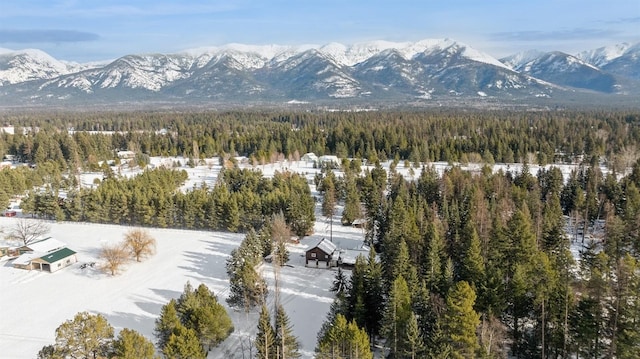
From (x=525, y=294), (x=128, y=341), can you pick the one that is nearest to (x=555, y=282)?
(x=525, y=294)

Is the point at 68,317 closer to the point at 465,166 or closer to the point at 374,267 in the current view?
the point at 374,267

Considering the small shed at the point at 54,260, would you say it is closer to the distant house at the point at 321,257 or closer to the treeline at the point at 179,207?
the treeline at the point at 179,207

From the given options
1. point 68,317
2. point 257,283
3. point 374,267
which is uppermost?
point 374,267

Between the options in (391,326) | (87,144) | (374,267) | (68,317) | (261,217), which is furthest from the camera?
(87,144)

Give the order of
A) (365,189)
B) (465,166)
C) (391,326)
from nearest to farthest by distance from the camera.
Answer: (391,326)
(365,189)
(465,166)

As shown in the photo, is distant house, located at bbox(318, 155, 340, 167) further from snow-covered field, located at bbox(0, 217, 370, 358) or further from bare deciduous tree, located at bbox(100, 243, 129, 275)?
bare deciduous tree, located at bbox(100, 243, 129, 275)

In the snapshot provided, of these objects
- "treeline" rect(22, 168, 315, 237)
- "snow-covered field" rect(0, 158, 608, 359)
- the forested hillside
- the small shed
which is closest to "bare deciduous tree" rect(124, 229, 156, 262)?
"snow-covered field" rect(0, 158, 608, 359)

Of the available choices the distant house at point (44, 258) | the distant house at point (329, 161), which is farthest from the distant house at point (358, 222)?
the distant house at point (329, 161)
